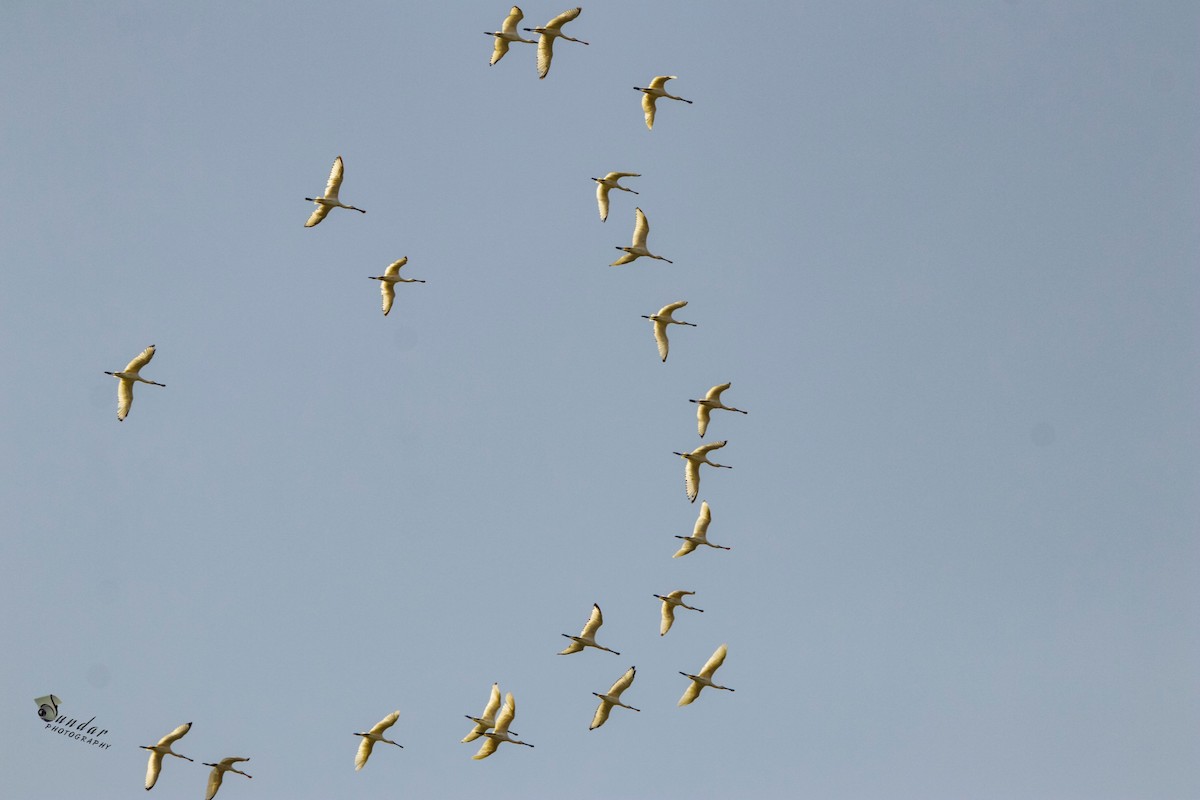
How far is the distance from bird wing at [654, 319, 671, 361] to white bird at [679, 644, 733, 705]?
15.1m

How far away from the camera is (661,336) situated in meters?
92.1

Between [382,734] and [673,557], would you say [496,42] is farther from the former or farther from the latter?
[382,734]

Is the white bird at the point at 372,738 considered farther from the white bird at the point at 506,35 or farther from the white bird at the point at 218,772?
the white bird at the point at 506,35

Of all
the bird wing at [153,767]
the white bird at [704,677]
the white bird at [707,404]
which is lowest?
the bird wing at [153,767]

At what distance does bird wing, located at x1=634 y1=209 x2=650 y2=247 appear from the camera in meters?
93.2

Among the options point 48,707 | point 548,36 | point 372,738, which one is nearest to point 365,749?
point 372,738

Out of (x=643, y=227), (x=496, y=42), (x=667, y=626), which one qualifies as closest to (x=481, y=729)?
(x=667, y=626)

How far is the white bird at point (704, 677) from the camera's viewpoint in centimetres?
9288

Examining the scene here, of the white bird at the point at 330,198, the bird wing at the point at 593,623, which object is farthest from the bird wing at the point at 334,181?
the bird wing at the point at 593,623

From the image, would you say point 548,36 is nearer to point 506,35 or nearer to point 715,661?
Result: point 506,35

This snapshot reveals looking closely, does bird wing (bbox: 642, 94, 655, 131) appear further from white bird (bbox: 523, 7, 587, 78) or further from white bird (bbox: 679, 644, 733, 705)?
white bird (bbox: 679, 644, 733, 705)

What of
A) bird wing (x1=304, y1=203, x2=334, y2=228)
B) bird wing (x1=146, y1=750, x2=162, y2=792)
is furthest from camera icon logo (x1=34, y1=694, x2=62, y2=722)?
bird wing (x1=304, y1=203, x2=334, y2=228)

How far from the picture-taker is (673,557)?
95.1m

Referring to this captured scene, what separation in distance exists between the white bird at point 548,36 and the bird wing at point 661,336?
13.5m
